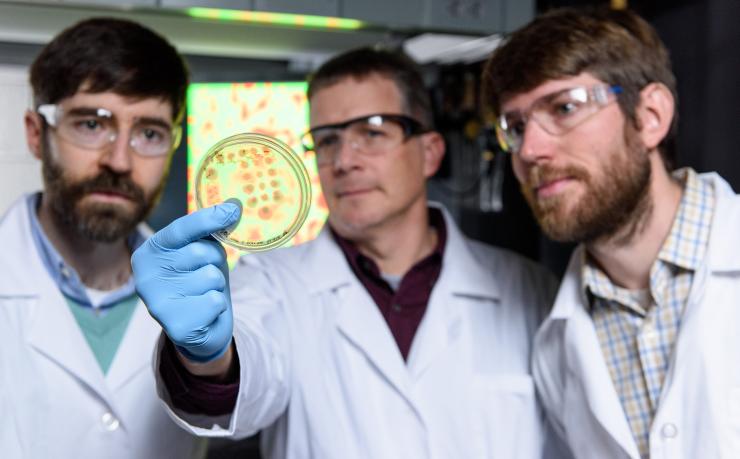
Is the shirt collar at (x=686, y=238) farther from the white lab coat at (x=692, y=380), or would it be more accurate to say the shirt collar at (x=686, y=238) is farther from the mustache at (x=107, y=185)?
the mustache at (x=107, y=185)

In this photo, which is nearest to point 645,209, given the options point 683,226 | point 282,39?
point 683,226

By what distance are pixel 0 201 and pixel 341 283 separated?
102 centimetres

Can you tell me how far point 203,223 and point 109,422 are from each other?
71 centimetres

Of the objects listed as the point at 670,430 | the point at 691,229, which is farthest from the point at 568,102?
the point at 670,430

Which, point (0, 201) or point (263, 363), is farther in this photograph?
point (0, 201)

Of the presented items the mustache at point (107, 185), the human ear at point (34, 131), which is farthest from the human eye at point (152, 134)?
the human ear at point (34, 131)

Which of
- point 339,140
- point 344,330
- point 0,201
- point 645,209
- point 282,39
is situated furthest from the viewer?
point 282,39

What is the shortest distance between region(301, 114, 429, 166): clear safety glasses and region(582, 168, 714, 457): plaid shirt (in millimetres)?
665

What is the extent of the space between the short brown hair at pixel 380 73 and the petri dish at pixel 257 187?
82cm

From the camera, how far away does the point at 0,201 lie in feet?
7.18

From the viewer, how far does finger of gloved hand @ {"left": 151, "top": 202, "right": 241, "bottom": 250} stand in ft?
3.98

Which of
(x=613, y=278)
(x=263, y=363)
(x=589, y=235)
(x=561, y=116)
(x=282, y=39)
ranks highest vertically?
(x=282, y=39)

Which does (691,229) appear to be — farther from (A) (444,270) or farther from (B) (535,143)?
(A) (444,270)

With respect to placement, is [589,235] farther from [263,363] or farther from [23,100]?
[23,100]
